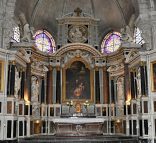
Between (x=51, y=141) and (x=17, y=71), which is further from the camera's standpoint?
(x=17, y=71)

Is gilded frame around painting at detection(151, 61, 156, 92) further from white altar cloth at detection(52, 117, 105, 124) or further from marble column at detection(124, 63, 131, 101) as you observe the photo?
white altar cloth at detection(52, 117, 105, 124)

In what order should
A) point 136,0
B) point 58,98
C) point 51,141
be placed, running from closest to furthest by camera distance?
point 51,141 < point 136,0 < point 58,98

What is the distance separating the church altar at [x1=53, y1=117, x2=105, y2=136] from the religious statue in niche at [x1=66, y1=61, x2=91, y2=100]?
2.52m

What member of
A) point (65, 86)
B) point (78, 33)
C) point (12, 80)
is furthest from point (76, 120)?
point (78, 33)

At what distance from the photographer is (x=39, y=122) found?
2184 centimetres

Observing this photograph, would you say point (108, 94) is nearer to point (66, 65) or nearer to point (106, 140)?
point (66, 65)

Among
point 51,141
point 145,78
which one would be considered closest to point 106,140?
point 51,141

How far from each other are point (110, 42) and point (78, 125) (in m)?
7.86

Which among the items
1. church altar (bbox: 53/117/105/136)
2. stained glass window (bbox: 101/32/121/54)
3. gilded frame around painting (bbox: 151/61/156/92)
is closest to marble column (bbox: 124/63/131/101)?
church altar (bbox: 53/117/105/136)

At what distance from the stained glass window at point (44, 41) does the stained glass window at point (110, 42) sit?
13.4ft

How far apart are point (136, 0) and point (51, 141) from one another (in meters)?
11.1

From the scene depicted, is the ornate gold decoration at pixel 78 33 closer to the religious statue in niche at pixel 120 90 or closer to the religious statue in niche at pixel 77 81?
the religious statue in niche at pixel 77 81

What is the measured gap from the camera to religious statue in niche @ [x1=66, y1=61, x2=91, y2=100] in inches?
914

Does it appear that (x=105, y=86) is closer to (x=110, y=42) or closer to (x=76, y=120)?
(x=110, y=42)
